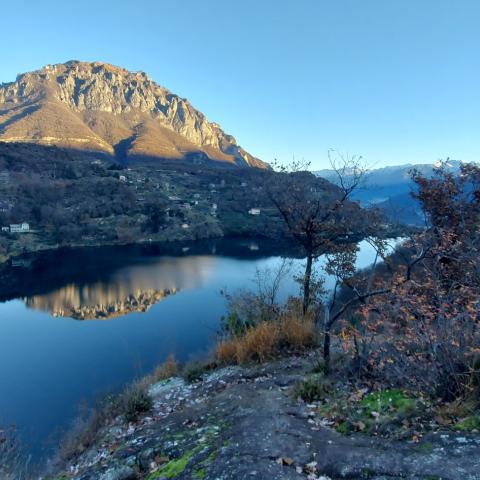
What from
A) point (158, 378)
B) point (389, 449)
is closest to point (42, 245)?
point (158, 378)

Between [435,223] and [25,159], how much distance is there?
86006 mm

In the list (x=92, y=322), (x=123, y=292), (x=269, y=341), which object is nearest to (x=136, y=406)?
A: (x=269, y=341)

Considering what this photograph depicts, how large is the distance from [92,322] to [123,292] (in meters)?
7.56

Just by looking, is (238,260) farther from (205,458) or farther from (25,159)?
(25,159)

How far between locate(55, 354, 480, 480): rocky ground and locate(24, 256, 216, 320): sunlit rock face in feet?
66.5

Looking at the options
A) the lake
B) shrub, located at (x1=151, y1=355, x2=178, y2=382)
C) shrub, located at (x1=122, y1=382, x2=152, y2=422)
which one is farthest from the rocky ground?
the lake

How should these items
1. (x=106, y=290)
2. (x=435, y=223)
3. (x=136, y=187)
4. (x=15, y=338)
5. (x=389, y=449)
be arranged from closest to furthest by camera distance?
(x=389, y=449) < (x=435, y=223) < (x=15, y=338) < (x=106, y=290) < (x=136, y=187)

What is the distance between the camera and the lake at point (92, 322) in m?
14.9

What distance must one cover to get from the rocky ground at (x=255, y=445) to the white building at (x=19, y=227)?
54.4 metres

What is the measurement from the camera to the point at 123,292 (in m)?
31.8

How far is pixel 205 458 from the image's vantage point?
14.1 ft

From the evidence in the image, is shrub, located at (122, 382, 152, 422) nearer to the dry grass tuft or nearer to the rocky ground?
the rocky ground

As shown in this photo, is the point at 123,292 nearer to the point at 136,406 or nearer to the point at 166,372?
the point at 166,372

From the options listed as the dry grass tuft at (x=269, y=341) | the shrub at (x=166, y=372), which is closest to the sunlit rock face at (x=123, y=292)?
the shrub at (x=166, y=372)
